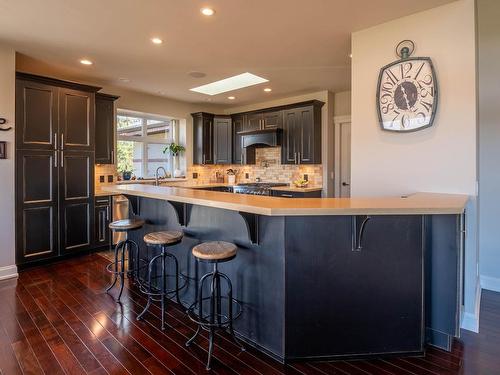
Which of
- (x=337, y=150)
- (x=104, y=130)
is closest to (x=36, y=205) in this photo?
(x=104, y=130)

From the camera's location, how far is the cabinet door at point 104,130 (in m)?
4.64

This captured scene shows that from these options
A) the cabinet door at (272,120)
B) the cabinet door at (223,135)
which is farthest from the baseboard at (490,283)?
the cabinet door at (223,135)

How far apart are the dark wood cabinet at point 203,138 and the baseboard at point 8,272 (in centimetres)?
368

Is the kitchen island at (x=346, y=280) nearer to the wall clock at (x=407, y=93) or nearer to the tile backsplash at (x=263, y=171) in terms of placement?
the wall clock at (x=407, y=93)

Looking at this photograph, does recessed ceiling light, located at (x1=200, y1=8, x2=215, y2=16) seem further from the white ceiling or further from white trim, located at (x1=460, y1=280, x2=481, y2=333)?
white trim, located at (x1=460, y1=280, x2=481, y2=333)

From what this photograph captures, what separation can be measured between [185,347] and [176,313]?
0.57 meters

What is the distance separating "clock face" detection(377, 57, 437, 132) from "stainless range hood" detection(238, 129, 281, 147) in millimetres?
2955

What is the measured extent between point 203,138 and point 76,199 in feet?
9.42

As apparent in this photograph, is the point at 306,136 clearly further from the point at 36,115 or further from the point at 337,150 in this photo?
the point at 36,115

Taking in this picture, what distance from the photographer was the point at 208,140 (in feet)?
21.4

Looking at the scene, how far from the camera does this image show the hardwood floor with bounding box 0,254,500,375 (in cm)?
192

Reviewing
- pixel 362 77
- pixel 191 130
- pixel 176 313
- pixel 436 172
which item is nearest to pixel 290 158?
pixel 191 130

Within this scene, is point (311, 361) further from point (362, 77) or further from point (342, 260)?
point (362, 77)

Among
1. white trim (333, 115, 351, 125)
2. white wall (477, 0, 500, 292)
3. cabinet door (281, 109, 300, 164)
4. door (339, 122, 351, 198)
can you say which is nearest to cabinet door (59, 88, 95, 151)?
cabinet door (281, 109, 300, 164)
